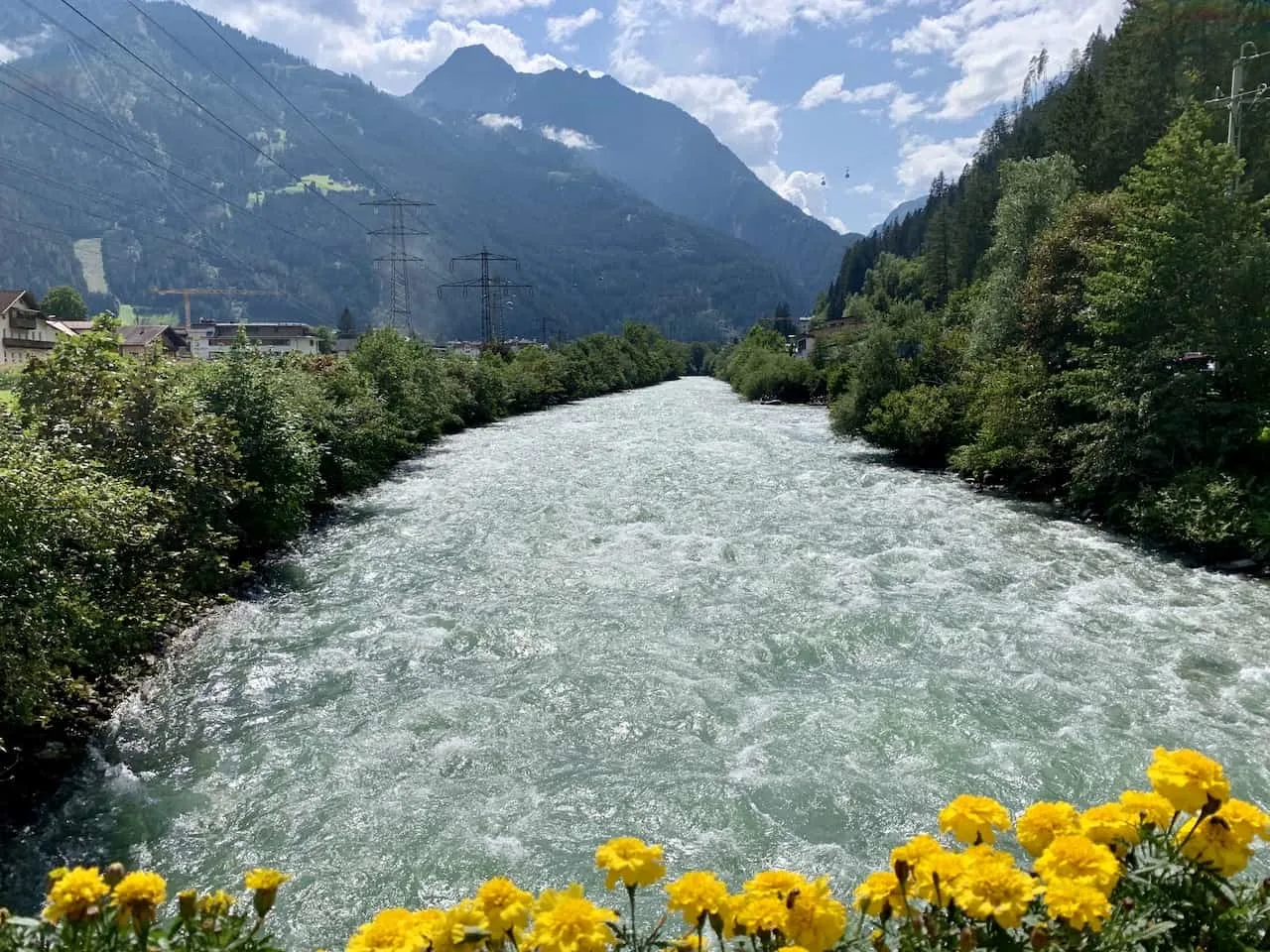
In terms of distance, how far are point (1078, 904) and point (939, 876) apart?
470 mm

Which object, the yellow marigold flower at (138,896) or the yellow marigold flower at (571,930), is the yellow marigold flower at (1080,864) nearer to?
the yellow marigold flower at (571,930)

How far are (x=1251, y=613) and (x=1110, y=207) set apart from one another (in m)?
18.1

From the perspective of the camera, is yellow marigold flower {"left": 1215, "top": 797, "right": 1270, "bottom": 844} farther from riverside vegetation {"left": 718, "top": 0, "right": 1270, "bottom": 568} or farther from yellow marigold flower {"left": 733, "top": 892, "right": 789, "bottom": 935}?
riverside vegetation {"left": 718, "top": 0, "right": 1270, "bottom": 568}

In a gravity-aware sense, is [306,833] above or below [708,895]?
below

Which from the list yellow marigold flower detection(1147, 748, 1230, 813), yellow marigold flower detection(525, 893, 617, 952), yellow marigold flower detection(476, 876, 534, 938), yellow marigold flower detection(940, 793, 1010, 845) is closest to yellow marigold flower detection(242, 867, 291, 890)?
yellow marigold flower detection(476, 876, 534, 938)

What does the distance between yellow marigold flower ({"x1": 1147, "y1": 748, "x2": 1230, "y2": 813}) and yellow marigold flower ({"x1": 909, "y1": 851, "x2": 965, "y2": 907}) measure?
81 centimetres

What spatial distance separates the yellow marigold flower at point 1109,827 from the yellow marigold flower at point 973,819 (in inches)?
11.6

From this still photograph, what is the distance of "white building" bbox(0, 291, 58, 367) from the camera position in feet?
225

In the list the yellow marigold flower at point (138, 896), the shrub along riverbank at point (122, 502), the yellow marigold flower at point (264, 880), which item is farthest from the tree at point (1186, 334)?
the yellow marigold flower at point (138, 896)

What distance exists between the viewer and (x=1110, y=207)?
28219mm

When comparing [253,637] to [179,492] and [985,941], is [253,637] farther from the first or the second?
[985,941]

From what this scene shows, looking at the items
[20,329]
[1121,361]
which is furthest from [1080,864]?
[20,329]

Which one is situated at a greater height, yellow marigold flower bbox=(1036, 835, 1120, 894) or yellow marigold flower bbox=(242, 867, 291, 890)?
yellow marigold flower bbox=(1036, 835, 1120, 894)

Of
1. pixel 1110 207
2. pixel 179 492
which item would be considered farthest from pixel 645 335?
pixel 179 492
